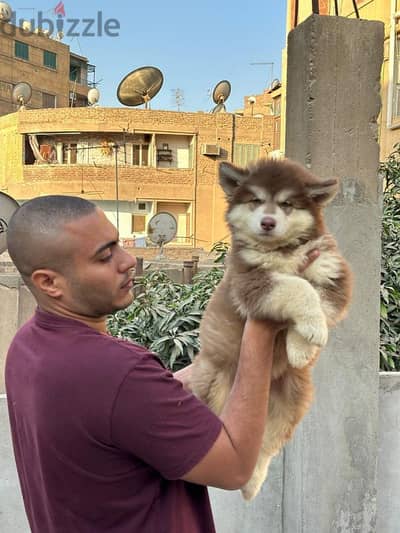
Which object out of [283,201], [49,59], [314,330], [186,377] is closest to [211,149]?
[49,59]

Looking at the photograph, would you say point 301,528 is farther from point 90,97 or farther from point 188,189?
point 90,97

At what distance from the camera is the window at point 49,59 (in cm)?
4047

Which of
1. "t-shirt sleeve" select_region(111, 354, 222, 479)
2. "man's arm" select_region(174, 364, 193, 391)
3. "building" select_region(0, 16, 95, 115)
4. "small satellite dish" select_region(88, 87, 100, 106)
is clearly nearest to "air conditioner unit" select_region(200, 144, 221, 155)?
"small satellite dish" select_region(88, 87, 100, 106)

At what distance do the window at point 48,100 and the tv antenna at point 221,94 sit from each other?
14942 mm

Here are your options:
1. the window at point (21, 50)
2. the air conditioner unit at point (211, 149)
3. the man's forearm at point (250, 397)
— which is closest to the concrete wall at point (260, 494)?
the man's forearm at point (250, 397)

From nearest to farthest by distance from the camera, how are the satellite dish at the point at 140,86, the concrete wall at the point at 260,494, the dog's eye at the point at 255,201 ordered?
the dog's eye at the point at 255,201 → the concrete wall at the point at 260,494 → the satellite dish at the point at 140,86

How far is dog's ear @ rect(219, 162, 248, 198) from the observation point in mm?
1859

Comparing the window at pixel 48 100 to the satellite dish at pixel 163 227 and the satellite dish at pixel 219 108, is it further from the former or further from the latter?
the satellite dish at pixel 163 227

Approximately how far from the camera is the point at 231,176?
73.5 inches

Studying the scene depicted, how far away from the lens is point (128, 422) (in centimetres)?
131

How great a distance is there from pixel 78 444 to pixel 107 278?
45 cm

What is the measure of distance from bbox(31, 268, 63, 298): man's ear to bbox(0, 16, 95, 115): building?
127 ft

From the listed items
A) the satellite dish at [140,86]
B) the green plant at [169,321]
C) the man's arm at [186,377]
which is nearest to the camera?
the man's arm at [186,377]

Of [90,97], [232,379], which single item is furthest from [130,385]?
[90,97]
